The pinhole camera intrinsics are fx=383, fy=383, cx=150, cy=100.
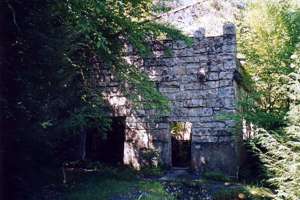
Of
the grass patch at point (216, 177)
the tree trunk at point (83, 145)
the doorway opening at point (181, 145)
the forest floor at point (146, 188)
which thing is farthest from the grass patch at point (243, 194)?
the tree trunk at point (83, 145)

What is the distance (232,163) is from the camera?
341 inches

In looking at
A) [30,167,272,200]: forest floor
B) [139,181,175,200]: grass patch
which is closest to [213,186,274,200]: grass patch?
[30,167,272,200]: forest floor

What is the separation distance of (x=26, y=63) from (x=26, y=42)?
11.5 inches

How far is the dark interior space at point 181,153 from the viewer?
10.2 m

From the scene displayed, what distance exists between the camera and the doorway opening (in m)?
10.3

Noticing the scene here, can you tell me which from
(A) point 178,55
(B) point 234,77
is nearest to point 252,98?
(B) point 234,77

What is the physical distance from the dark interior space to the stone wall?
108cm

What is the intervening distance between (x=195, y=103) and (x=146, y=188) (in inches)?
100

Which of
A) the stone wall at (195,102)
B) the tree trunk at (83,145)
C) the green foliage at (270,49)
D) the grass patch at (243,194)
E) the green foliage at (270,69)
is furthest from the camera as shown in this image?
the tree trunk at (83,145)

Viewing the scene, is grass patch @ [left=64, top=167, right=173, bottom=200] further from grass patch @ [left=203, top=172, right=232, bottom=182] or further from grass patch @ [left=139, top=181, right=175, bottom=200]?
grass patch @ [left=203, top=172, right=232, bottom=182]

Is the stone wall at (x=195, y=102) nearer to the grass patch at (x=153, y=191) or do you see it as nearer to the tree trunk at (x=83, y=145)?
the tree trunk at (x=83, y=145)

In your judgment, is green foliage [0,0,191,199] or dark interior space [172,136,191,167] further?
dark interior space [172,136,191,167]

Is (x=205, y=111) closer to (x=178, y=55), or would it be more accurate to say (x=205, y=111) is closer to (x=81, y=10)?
(x=178, y=55)

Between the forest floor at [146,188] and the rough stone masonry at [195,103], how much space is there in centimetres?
66
